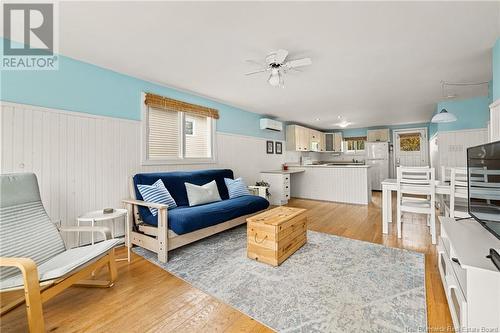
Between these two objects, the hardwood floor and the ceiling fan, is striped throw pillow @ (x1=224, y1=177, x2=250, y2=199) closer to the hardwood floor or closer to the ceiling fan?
the hardwood floor

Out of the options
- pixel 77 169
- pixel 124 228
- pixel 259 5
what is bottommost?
pixel 124 228

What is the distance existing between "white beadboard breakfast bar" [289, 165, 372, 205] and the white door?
303 cm

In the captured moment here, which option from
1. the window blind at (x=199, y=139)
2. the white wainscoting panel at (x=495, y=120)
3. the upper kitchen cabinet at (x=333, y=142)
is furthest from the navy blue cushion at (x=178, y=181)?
the upper kitchen cabinet at (x=333, y=142)

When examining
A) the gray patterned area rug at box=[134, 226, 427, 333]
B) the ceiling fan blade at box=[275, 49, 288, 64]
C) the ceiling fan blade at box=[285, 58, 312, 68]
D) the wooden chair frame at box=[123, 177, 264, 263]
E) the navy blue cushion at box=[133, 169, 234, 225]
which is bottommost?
the gray patterned area rug at box=[134, 226, 427, 333]

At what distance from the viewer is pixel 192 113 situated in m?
3.93

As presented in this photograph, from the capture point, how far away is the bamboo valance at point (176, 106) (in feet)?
10.9

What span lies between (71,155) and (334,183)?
5.24 m

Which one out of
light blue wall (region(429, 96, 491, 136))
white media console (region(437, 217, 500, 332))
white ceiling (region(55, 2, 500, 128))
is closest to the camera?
white media console (region(437, 217, 500, 332))

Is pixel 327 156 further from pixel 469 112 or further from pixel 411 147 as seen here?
pixel 469 112

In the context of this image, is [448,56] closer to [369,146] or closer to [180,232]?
[180,232]

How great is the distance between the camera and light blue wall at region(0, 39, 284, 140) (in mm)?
2242

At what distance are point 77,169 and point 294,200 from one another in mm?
4690

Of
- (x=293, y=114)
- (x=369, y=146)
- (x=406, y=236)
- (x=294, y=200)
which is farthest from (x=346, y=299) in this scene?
(x=369, y=146)

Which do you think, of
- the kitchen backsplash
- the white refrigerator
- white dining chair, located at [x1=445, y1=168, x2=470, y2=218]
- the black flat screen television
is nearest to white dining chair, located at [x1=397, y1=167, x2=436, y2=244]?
white dining chair, located at [x1=445, y1=168, x2=470, y2=218]
